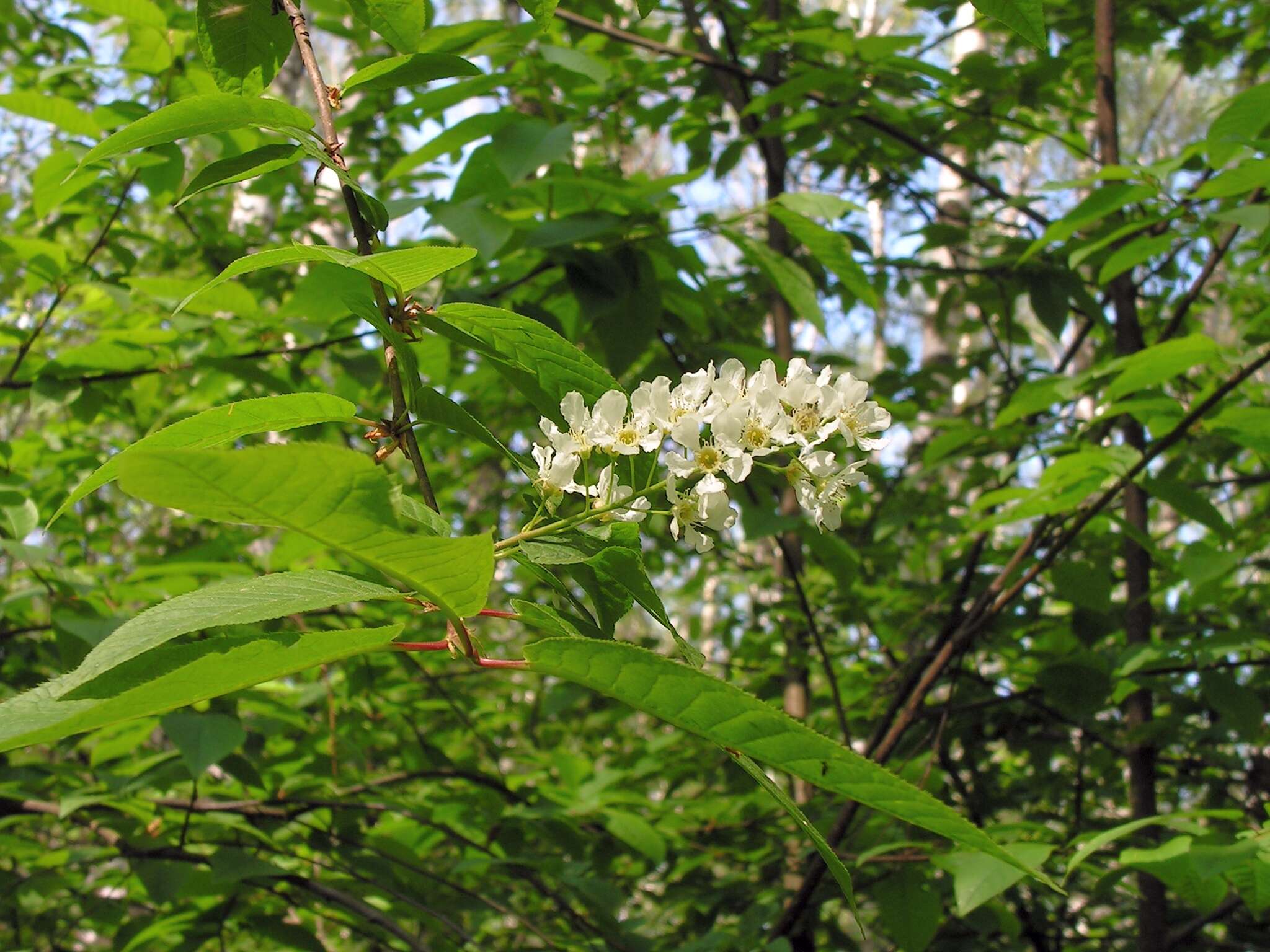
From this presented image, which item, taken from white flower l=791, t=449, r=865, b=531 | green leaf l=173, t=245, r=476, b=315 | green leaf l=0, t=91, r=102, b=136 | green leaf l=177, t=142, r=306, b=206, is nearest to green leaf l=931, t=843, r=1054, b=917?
Result: white flower l=791, t=449, r=865, b=531

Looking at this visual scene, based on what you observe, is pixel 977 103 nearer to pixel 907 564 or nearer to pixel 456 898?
pixel 907 564

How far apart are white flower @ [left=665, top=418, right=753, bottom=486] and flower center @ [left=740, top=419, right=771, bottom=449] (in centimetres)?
1

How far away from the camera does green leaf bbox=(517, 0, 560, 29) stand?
79 cm

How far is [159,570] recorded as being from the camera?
1.77 m

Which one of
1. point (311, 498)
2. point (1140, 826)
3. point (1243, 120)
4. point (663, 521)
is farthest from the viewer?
point (663, 521)

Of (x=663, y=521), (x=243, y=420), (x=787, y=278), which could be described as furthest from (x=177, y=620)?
(x=663, y=521)

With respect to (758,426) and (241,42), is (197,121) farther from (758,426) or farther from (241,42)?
(758,426)

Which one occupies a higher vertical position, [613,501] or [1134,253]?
[1134,253]

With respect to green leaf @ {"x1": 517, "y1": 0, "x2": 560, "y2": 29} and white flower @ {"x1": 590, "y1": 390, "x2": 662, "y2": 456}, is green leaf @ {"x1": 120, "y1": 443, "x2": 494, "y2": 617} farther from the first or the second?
green leaf @ {"x1": 517, "y1": 0, "x2": 560, "y2": 29}

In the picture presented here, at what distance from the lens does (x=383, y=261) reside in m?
0.75

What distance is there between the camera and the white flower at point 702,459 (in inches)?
33.2

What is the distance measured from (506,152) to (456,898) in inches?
61.5

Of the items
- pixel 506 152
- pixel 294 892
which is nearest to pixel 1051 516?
pixel 506 152

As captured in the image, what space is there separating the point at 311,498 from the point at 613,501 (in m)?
0.36
